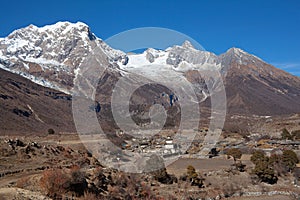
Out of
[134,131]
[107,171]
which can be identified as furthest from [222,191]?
[134,131]

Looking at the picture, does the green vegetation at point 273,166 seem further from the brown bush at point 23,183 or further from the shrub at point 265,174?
the brown bush at point 23,183

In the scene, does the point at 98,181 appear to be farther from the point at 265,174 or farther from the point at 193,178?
the point at 265,174

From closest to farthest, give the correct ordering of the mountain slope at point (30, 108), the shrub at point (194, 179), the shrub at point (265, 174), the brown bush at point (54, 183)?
the brown bush at point (54, 183)
the shrub at point (194, 179)
the shrub at point (265, 174)
the mountain slope at point (30, 108)

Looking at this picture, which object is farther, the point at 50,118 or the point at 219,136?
the point at 50,118

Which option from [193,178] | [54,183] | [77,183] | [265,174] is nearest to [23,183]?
[54,183]

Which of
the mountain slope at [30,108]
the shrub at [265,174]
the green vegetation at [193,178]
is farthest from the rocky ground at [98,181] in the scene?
the mountain slope at [30,108]

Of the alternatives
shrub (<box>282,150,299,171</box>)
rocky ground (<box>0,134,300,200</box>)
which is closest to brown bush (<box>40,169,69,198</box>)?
rocky ground (<box>0,134,300,200</box>)

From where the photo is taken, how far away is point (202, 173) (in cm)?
3788

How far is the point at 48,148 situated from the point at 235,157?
25696 millimetres

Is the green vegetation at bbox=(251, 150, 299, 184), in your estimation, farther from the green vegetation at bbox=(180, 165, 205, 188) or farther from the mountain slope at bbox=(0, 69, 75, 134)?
the mountain slope at bbox=(0, 69, 75, 134)

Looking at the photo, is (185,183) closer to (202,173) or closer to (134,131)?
(202,173)

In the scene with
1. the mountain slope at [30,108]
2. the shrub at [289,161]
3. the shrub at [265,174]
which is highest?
the mountain slope at [30,108]

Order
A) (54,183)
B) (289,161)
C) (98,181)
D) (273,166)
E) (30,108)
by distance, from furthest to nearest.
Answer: (30,108) < (289,161) < (273,166) < (98,181) < (54,183)

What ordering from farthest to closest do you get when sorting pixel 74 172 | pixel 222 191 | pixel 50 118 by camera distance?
pixel 50 118, pixel 222 191, pixel 74 172
